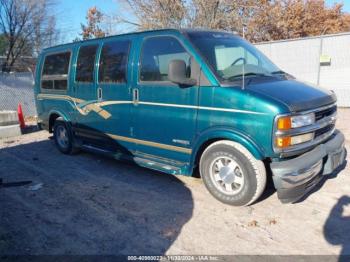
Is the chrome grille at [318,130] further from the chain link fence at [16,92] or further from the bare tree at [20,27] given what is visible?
the bare tree at [20,27]

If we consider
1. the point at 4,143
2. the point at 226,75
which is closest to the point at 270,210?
the point at 226,75

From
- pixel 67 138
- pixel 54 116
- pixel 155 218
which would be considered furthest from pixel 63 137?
pixel 155 218

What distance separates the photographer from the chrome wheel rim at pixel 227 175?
4285mm

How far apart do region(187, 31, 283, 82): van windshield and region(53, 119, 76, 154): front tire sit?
143 inches

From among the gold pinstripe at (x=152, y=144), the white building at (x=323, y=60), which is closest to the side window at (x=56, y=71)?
the gold pinstripe at (x=152, y=144)

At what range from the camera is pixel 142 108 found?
16.8ft

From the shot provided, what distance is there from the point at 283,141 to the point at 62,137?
5084mm

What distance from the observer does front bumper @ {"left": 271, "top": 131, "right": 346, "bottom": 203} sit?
3.85m

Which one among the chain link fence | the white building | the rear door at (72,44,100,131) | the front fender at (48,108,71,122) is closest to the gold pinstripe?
the rear door at (72,44,100,131)

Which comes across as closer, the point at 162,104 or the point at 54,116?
the point at 162,104

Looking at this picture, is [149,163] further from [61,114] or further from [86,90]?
[61,114]

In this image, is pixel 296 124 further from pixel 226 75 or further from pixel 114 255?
pixel 114 255

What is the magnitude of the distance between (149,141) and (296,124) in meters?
2.21

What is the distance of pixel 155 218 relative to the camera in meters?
4.15
